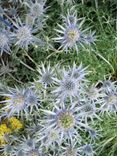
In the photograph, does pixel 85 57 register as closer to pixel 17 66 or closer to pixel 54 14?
pixel 54 14

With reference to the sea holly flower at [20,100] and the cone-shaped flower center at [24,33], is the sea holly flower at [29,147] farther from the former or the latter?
the cone-shaped flower center at [24,33]

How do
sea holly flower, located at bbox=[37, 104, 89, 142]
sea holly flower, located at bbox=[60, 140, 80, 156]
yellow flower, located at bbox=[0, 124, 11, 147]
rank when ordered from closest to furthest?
1. sea holly flower, located at bbox=[37, 104, 89, 142]
2. sea holly flower, located at bbox=[60, 140, 80, 156]
3. yellow flower, located at bbox=[0, 124, 11, 147]

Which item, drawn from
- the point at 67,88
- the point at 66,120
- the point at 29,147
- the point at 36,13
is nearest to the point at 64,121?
the point at 66,120

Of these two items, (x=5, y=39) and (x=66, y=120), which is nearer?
(x=66, y=120)

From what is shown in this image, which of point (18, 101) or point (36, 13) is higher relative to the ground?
point (36, 13)

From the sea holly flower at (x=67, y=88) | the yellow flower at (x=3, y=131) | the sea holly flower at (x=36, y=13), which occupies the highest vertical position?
the sea holly flower at (x=36, y=13)

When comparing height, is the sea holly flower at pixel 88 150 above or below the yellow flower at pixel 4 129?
below

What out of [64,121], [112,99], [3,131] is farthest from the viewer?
[3,131]

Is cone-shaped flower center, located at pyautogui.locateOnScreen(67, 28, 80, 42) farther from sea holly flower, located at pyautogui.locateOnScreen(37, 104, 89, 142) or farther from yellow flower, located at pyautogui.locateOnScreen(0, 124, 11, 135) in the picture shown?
yellow flower, located at pyautogui.locateOnScreen(0, 124, 11, 135)

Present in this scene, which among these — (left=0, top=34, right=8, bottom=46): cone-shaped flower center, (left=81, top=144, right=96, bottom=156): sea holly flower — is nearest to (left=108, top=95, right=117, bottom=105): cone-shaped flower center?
(left=81, top=144, right=96, bottom=156): sea holly flower

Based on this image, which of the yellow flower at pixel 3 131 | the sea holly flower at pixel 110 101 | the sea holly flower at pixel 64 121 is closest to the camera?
the sea holly flower at pixel 64 121

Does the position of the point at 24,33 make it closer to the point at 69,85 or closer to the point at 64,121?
the point at 69,85

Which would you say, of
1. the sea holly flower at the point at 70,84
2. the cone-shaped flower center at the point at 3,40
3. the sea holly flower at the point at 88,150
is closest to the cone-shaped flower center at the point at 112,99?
the sea holly flower at the point at 70,84
